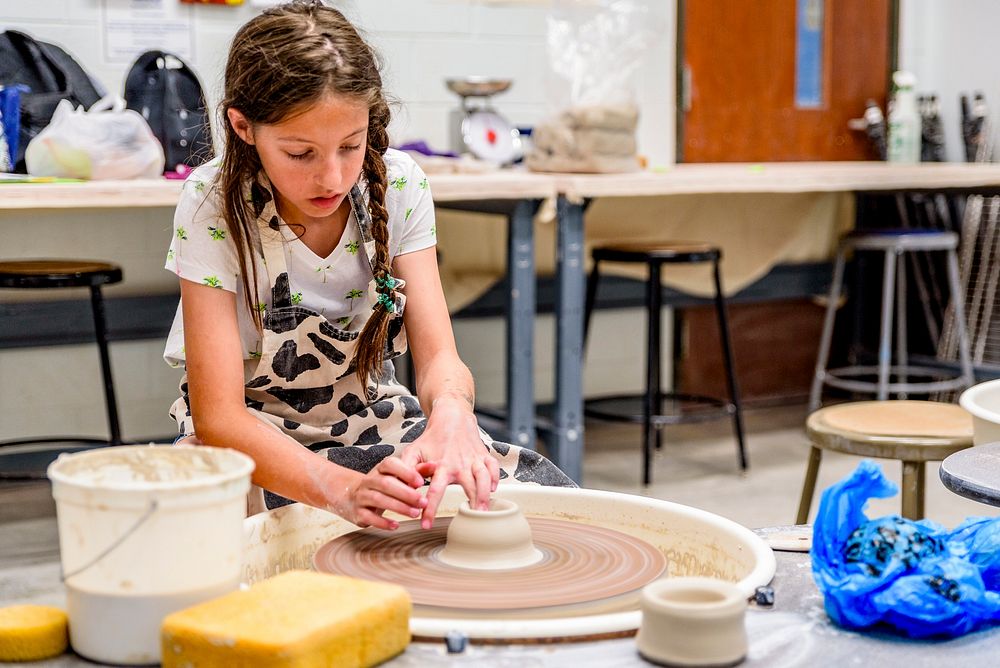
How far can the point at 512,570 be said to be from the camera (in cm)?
124

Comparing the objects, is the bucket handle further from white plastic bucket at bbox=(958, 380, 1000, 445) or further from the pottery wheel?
white plastic bucket at bbox=(958, 380, 1000, 445)

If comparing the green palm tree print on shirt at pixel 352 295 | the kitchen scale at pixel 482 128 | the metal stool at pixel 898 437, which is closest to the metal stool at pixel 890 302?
the kitchen scale at pixel 482 128

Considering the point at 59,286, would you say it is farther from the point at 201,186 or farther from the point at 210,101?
the point at 201,186

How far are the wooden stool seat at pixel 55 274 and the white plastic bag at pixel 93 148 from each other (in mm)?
246

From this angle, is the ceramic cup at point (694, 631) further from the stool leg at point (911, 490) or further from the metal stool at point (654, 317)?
the metal stool at point (654, 317)

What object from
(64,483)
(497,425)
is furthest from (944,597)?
(497,425)

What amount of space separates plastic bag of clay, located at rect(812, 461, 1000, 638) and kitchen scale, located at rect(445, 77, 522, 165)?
8.99 feet

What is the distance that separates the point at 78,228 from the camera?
3.63 metres

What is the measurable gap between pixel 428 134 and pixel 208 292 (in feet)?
8.29

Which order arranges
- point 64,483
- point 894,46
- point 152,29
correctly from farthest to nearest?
point 894,46 → point 152,29 → point 64,483

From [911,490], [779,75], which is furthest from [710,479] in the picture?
[779,75]

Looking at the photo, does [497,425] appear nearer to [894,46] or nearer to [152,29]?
[152,29]

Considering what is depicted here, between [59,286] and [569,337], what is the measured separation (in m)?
1.30

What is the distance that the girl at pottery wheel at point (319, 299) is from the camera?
1.48 meters
